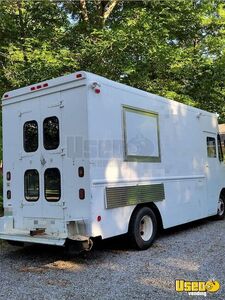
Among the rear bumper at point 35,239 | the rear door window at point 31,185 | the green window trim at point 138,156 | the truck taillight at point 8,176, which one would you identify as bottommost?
the rear bumper at point 35,239

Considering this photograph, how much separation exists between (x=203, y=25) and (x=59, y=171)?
10.2 m

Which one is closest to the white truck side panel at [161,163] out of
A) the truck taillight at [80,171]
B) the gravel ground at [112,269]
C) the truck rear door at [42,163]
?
the truck taillight at [80,171]

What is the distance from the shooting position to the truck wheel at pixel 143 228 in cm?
768

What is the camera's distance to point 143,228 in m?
8.11

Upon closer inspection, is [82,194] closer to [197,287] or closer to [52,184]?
[52,184]

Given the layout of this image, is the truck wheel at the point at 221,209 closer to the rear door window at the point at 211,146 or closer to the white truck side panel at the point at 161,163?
the white truck side panel at the point at 161,163

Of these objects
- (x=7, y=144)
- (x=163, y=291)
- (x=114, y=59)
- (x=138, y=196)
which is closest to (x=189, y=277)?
(x=163, y=291)

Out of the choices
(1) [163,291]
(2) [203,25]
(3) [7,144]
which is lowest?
(1) [163,291]

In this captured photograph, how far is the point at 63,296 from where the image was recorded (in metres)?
5.34

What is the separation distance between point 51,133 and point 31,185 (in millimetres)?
1030

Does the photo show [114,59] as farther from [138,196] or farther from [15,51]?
[138,196]

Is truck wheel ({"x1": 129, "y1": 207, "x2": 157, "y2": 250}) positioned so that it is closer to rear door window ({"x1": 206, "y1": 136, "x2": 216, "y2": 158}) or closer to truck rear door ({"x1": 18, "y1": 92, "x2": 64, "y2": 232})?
truck rear door ({"x1": 18, "y1": 92, "x2": 64, "y2": 232})

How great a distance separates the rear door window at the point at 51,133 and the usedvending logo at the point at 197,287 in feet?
10.2

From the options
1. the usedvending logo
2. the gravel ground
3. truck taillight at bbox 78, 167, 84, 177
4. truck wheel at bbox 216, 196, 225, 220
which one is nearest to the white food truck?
truck taillight at bbox 78, 167, 84, 177
